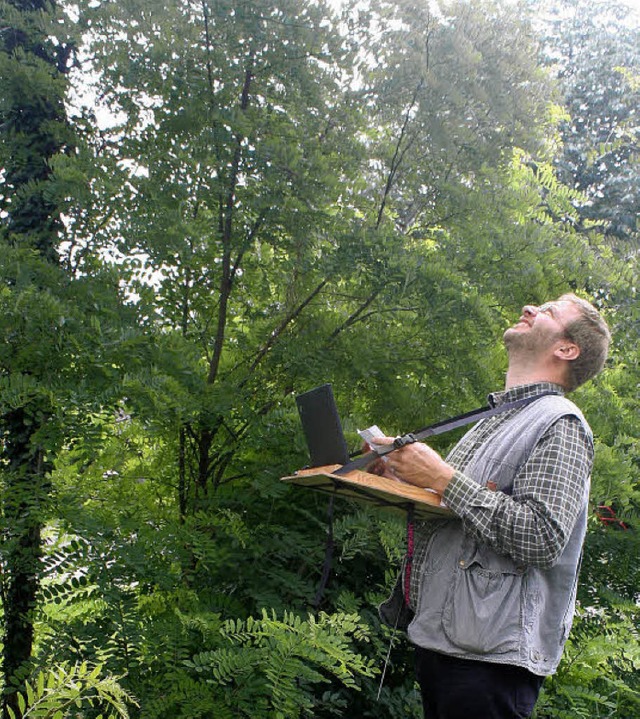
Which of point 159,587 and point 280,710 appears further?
point 159,587

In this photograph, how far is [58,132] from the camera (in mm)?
3219

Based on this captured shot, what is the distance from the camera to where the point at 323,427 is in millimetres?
2004

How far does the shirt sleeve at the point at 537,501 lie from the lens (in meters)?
1.69

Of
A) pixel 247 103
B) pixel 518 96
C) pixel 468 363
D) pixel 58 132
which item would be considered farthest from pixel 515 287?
pixel 58 132

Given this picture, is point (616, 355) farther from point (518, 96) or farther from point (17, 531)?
point (17, 531)

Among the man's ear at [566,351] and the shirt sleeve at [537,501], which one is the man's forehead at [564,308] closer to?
the man's ear at [566,351]

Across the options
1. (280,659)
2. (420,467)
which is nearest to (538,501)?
Answer: (420,467)

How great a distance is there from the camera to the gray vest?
1.72m

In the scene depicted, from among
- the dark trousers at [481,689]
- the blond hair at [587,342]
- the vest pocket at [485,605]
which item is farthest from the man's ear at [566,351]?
the dark trousers at [481,689]

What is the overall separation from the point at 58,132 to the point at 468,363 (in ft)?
6.50

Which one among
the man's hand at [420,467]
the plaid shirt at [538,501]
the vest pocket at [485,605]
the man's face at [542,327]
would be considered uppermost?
the man's face at [542,327]

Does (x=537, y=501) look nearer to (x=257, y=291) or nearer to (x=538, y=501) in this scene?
(x=538, y=501)

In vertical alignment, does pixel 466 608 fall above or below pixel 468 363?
below

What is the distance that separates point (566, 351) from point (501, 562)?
0.60 metres
